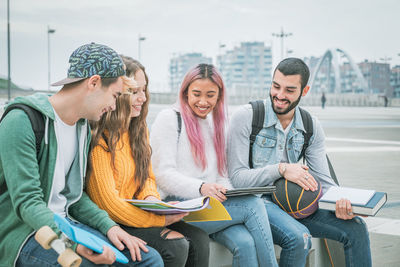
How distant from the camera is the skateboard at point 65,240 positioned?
188 centimetres

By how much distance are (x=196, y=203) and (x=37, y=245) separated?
85cm

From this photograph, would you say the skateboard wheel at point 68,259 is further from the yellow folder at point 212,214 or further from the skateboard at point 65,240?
the yellow folder at point 212,214

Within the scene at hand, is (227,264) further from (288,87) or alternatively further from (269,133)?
(288,87)

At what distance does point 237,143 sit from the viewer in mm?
3582

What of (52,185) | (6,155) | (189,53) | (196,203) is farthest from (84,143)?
(189,53)

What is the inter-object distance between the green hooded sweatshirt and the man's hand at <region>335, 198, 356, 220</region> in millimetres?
1861

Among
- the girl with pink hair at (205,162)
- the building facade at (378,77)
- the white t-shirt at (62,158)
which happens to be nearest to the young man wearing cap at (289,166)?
the girl with pink hair at (205,162)

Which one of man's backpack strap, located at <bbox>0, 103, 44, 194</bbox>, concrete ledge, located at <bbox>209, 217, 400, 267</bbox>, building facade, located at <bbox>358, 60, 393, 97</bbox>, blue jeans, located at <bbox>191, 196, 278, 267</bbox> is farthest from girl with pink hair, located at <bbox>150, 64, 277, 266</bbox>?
building facade, located at <bbox>358, 60, 393, 97</bbox>

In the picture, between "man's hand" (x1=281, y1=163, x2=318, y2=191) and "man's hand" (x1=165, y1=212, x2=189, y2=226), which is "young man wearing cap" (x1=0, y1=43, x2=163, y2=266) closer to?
"man's hand" (x1=165, y1=212, x2=189, y2=226)

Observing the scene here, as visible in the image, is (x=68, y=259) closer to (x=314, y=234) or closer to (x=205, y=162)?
(x=205, y=162)

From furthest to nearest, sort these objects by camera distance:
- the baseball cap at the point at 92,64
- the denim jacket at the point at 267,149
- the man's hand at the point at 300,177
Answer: the denim jacket at the point at 267,149, the man's hand at the point at 300,177, the baseball cap at the point at 92,64

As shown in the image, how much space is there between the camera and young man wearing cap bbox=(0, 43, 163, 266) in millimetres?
2145

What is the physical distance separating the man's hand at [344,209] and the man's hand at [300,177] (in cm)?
19

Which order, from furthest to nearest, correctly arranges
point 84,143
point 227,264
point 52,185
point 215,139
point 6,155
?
point 215,139 < point 227,264 < point 84,143 < point 52,185 < point 6,155
